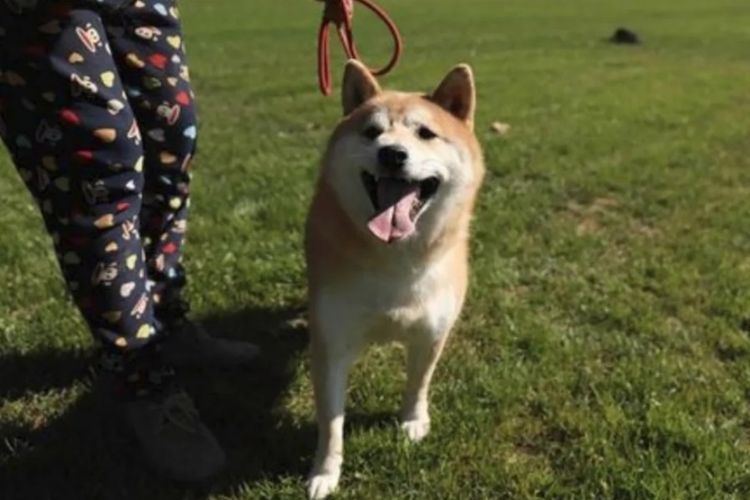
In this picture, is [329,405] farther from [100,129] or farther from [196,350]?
[100,129]

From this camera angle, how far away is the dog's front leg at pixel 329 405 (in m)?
2.77

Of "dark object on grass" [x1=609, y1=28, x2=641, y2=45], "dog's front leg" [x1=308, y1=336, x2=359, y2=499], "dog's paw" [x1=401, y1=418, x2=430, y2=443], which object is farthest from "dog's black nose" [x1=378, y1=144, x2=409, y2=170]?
"dark object on grass" [x1=609, y1=28, x2=641, y2=45]

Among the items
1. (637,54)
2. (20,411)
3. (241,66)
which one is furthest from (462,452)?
Answer: (637,54)

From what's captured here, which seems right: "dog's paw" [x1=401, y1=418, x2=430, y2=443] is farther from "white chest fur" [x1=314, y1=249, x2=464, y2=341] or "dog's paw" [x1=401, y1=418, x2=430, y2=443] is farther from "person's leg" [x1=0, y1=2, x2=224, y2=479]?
"person's leg" [x1=0, y1=2, x2=224, y2=479]

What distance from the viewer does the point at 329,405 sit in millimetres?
2783

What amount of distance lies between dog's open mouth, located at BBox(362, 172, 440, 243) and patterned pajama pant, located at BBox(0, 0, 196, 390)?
0.72 meters

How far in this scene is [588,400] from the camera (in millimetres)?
3266

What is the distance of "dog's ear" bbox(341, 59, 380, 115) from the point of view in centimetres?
292

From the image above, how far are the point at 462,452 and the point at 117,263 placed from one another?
128 cm

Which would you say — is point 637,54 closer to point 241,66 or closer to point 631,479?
point 241,66

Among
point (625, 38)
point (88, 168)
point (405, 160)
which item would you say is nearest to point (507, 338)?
point (405, 160)

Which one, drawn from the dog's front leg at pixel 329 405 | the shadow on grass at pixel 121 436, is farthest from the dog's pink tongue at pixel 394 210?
the shadow on grass at pixel 121 436

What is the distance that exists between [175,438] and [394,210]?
1.06 metres

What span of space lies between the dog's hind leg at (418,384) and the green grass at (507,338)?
0.06 meters
